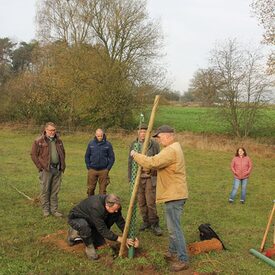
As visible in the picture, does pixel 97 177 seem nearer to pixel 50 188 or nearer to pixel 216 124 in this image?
pixel 50 188

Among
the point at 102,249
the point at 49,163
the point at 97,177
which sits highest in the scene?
the point at 49,163

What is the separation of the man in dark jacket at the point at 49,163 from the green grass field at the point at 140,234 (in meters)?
0.45

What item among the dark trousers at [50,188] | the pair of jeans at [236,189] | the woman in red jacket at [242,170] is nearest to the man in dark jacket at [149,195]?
the dark trousers at [50,188]

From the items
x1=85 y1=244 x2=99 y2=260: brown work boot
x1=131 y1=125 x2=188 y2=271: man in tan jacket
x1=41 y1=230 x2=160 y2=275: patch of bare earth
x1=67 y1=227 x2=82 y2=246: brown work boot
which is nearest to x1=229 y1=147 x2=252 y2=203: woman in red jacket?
x1=41 y1=230 x2=160 y2=275: patch of bare earth

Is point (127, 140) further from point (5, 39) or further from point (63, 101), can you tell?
point (5, 39)

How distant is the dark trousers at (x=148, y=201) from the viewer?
7.98 m

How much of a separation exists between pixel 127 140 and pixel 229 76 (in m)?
8.89

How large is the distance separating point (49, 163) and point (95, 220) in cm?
280

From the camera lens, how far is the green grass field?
20.6 ft

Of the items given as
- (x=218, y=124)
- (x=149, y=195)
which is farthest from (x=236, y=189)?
(x=218, y=124)

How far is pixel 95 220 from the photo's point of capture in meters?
6.41

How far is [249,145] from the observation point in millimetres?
25453

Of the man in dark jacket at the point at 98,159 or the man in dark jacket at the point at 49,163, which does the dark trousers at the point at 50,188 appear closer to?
the man in dark jacket at the point at 49,163

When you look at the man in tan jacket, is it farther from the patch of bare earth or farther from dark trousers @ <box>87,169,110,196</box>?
dark trousers @ <box>87,169,110,196</box>
